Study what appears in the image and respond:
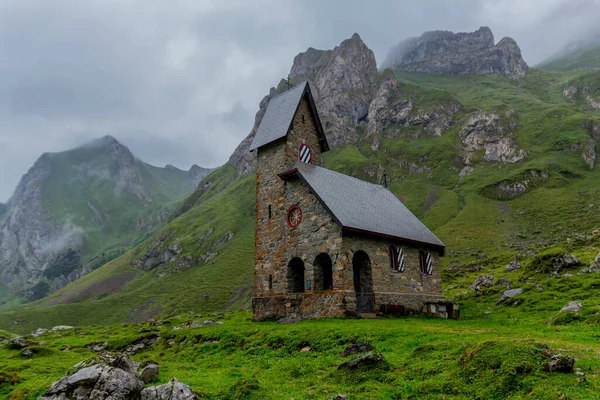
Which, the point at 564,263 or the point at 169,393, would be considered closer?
the point at 169,393

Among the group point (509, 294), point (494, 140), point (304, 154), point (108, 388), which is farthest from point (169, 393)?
point (494, 140)

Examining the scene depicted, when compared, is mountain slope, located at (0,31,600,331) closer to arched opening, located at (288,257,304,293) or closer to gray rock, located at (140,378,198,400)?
arched opening, located at (288,257,304,293)

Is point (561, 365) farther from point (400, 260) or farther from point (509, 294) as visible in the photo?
point (509, 294)

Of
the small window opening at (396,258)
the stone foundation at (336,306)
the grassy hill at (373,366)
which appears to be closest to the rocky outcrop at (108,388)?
the grassy hill at (373,366)

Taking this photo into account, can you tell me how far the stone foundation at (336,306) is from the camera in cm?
2938

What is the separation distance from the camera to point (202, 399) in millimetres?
13047

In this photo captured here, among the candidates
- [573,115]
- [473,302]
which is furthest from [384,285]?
[573,115]

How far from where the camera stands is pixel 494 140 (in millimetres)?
182375

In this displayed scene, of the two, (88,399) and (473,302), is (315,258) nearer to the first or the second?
(473,302)

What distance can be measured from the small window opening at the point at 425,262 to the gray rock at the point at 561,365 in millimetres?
26234

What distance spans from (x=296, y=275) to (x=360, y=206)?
8463 mm

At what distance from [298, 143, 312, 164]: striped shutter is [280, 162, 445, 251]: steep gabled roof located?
8.14 feet

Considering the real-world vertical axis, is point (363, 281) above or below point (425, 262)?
below

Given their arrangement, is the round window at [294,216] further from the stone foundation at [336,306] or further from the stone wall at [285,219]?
the stone foundation at [336,306]
